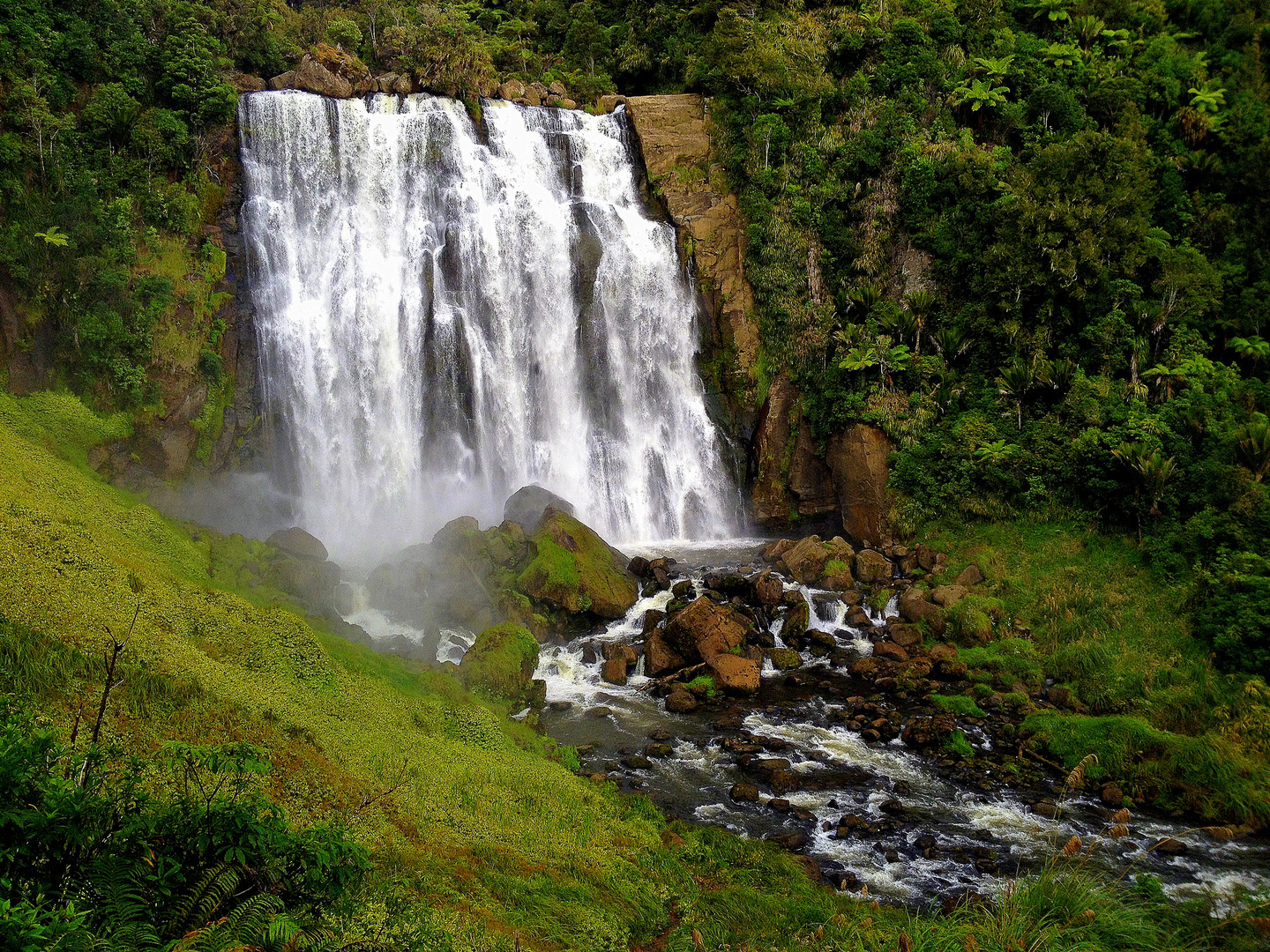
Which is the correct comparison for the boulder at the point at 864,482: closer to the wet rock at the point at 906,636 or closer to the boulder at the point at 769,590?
the wet rock at the point at 906,636

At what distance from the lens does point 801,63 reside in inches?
1291

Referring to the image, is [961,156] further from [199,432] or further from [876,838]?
[199,432]

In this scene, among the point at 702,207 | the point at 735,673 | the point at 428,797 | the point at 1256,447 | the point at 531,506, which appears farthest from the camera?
the point at 702,207

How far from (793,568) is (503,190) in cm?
1884

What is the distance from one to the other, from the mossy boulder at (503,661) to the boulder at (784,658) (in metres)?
6.03

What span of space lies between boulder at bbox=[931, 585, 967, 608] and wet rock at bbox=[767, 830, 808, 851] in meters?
10.7

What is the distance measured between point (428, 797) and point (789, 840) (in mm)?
5972

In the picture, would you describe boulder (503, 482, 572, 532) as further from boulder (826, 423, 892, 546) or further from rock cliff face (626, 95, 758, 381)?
rock cliff face (626, 95, 758, 381)

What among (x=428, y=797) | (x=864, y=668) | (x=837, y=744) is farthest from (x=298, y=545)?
(x=864, y=668)

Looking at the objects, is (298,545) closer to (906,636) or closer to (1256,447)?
(906,636)

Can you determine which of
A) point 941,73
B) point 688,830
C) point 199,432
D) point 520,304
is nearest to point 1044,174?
point 941,73

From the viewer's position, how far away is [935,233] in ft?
92.6

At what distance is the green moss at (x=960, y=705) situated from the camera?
54.6 ft

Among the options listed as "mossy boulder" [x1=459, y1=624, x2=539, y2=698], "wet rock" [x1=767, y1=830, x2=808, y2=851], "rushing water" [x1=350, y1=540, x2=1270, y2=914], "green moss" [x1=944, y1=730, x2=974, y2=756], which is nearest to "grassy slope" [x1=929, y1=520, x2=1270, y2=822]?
"rushing water" [x1=350, y1=540, x2=1270, y2=914]
